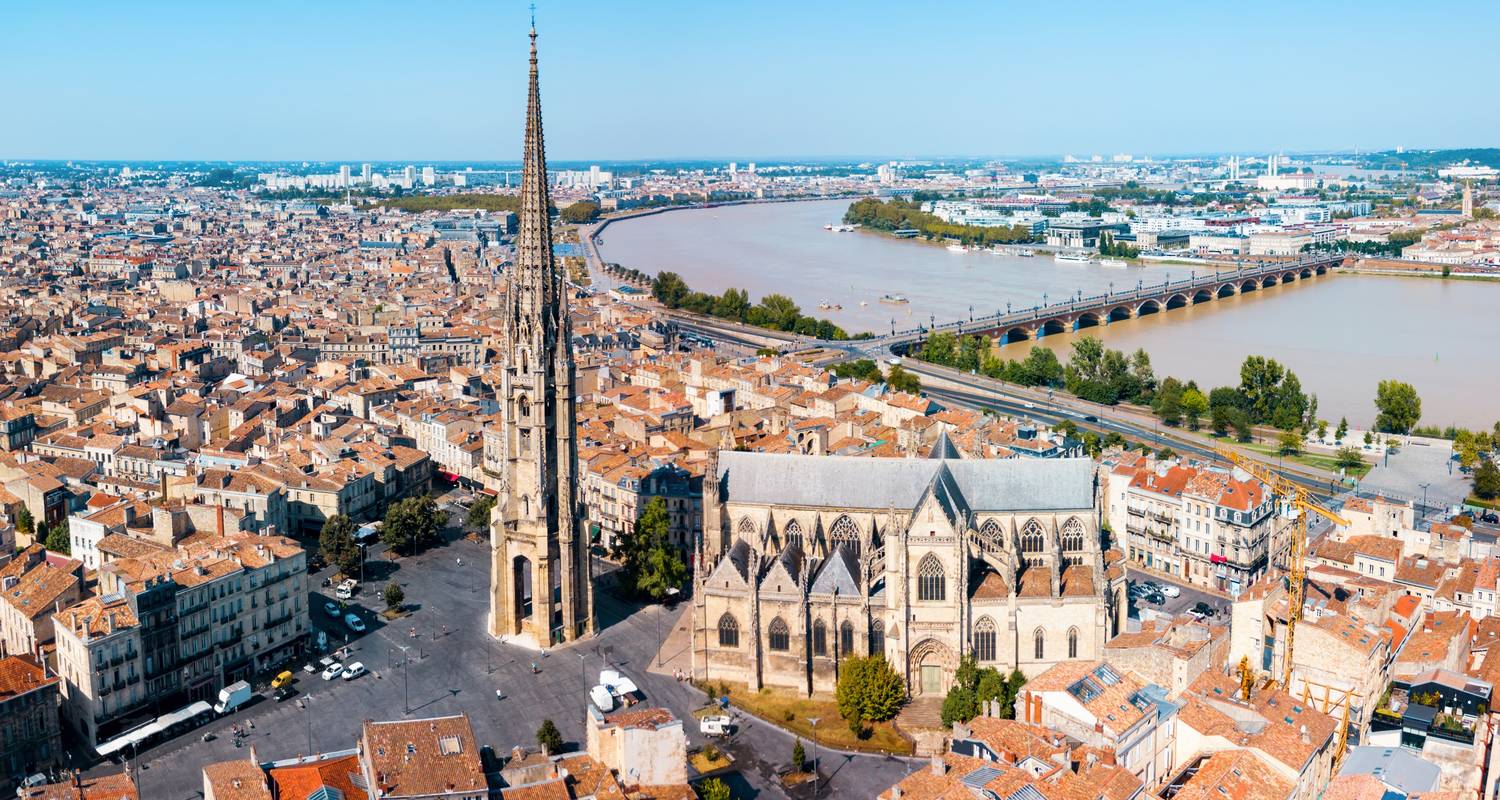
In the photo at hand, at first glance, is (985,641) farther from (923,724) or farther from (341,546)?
(341,546)

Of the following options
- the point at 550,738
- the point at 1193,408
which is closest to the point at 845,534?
the point at 550,738

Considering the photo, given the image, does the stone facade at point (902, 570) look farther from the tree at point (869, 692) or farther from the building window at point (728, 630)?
the tree at point (869, 692)

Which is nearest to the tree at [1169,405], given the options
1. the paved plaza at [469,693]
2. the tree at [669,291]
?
the paved plaza at [469,693]

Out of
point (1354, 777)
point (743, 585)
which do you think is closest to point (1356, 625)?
point (1354, 777)

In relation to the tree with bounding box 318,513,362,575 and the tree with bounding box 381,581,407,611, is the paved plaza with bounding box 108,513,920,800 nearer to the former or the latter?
the tree with bounding box 381,581,407,611

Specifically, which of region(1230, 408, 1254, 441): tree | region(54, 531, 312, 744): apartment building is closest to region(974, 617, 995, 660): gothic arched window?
region(54, 531, 312, 744): apartment building

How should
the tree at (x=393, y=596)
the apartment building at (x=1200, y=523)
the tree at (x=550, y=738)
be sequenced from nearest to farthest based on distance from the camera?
the tree at (x=550, y=738)
the tree at (x=393, y=596)
the apartment building at (x=1200, y=523)
